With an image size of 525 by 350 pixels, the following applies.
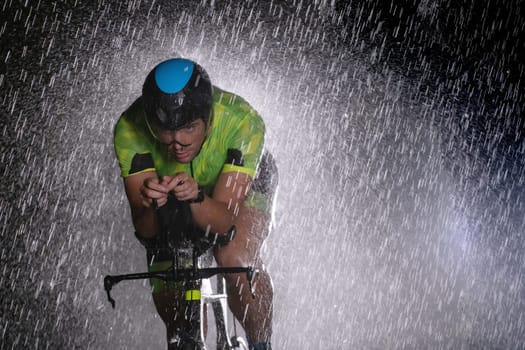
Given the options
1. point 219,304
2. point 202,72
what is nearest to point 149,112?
point 202,72

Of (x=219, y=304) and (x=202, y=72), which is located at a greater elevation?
(x=202, y=72)

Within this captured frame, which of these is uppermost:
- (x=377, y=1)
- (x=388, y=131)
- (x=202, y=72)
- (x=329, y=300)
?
(x=377, y=1)

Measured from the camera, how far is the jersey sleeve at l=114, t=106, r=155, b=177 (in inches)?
98.7

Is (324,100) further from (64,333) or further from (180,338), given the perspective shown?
(180,338)

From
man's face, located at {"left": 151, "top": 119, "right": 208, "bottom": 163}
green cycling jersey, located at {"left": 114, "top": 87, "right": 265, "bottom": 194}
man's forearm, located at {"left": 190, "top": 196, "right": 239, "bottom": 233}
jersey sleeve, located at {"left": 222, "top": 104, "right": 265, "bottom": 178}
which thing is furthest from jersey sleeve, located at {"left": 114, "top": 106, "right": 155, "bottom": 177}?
man's forearm, located at {"left": 190, "top": 196, "right": 239, "bottom": 233}

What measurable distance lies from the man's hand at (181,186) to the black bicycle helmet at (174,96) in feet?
1.48

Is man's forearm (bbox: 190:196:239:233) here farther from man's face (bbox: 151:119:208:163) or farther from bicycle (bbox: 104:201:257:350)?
man's face (bbox: 151:119:208:163)

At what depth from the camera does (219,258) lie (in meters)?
2.58

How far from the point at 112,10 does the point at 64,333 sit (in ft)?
13.5

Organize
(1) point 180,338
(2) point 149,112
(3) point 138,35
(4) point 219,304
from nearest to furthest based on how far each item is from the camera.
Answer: (1) point 180,338
(2) point 149,112
(4) point 219,304
(3) point 138,35

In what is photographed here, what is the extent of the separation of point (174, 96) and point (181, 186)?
1.68ft

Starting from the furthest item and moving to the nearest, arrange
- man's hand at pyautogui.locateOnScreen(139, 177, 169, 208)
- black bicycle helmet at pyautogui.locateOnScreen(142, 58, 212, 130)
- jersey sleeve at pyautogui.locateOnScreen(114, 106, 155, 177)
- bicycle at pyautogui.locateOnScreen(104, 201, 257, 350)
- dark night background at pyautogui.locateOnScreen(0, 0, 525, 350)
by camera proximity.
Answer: dark night background at pyautogui.locateOnScreen(0, 0, 525, 350)
jersey sleeve at pyautogui.locateOnScreen(114, 106, 155, 177)
black bicycle helmet at pyautogui.locateOnScreen(142, 58, 212, 130)
bicycle at pyautogui.locateOnScreen(104, 201, 257, 350)
man's hand at pyautogui.locateOnScreen(139, 177, 169, 208)

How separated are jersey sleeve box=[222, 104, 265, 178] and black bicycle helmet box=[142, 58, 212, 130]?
1.09 ft

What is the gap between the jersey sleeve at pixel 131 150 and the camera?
251 centimetres
